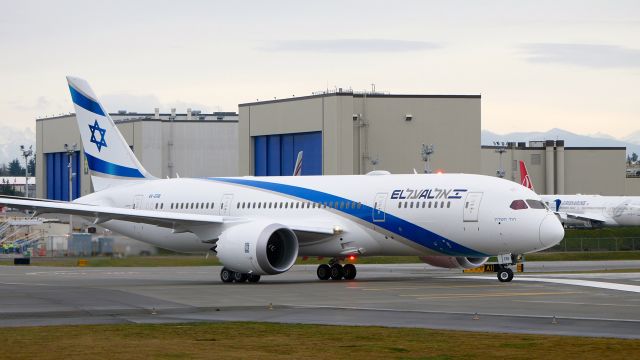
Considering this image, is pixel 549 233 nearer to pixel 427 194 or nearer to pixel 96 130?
pixel 427 194

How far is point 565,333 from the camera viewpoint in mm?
22891

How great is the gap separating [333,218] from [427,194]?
4259 mm

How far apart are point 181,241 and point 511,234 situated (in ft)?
50.2

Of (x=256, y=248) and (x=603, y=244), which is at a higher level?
(x=256, y=248)

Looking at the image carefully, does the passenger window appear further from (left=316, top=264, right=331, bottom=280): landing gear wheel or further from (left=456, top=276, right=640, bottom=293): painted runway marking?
(left=316, top=264, right=331, bottom=280): landing gear wheel

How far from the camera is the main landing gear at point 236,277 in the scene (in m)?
43.6

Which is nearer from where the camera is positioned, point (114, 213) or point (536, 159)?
point (114, 213)

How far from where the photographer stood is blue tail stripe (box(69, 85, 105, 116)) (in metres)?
50.0

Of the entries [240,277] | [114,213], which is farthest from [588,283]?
[114,213]

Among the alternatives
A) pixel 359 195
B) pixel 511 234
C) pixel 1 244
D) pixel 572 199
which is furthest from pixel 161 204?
pixel 572 199

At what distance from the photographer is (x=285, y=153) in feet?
321

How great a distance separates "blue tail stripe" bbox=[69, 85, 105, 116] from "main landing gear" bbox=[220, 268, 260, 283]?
11048 mm

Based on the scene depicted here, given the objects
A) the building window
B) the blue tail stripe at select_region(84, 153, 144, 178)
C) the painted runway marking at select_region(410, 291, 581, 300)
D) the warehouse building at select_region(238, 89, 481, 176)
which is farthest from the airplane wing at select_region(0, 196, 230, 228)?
the building window

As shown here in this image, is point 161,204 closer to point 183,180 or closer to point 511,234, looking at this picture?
point 183,180
